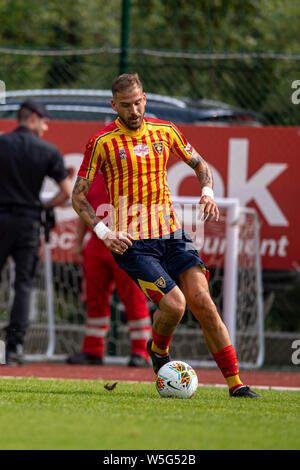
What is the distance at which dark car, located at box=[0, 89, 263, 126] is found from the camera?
10.0 m

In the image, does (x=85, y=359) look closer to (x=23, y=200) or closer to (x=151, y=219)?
(x=23, y=200)

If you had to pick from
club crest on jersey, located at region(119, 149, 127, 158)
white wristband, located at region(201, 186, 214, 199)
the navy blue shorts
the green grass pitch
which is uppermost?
club crest on jersey, located at region(119, 149, 127, 158)

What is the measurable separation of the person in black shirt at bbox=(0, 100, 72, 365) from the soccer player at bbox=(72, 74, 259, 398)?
2.50 metres

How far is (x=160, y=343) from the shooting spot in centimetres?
625

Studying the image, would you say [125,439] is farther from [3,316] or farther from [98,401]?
[3,316]

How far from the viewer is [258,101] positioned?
10.6 meters

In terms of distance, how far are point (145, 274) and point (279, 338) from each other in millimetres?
4474

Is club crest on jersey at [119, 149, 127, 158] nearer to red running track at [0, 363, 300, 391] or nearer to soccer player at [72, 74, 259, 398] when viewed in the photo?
soccer player at [72, 74, 259, 398]

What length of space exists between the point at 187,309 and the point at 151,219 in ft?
12.8

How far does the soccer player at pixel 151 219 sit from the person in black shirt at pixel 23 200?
2.50 meters

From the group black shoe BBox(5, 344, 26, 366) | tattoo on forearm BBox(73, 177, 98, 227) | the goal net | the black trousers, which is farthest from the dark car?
tattoo on forearm BBox(73, 177, 98, 227)

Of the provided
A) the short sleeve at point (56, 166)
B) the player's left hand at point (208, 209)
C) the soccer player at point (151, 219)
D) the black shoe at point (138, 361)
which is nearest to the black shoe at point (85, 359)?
the black shoe at point (138, 361)

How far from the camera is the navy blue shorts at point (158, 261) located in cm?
589

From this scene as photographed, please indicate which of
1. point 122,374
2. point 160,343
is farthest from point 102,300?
point 160,343
